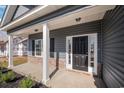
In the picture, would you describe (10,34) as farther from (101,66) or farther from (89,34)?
(101,66)

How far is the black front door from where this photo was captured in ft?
27.3

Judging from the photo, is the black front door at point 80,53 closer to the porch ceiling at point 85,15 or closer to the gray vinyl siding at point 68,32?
the gray vinyl siding at point 68,32

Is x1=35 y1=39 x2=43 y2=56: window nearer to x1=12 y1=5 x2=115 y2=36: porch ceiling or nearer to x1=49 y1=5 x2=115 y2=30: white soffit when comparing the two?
x1=12 y1=5 x2=115 y2=36: porch ceiling

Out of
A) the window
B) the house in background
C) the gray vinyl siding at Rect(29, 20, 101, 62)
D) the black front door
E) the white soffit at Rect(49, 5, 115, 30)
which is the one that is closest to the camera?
the white soffit at Rect(49, 5, 115, 30)

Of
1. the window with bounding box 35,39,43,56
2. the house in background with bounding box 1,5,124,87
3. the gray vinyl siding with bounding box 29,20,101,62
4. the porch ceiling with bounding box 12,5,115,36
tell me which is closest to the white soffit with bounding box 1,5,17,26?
the house in background with bounding box 1,5,124,87

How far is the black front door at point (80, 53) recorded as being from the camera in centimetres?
831

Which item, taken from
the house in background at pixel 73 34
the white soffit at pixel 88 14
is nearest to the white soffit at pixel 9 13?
the house in background at pixel 73 34

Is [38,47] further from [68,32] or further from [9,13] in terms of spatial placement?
[68,32]

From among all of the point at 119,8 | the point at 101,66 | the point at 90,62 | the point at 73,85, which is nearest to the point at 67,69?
the point at 90,62

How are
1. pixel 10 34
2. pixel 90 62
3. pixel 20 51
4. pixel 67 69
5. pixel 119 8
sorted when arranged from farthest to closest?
pixel 20 51, pixel 10 34, pixel 67 69, pixel 90 62, pixel 119 8

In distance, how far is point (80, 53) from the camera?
8.66 m

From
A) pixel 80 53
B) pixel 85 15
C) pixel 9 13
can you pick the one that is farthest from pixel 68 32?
pixel 9 13
